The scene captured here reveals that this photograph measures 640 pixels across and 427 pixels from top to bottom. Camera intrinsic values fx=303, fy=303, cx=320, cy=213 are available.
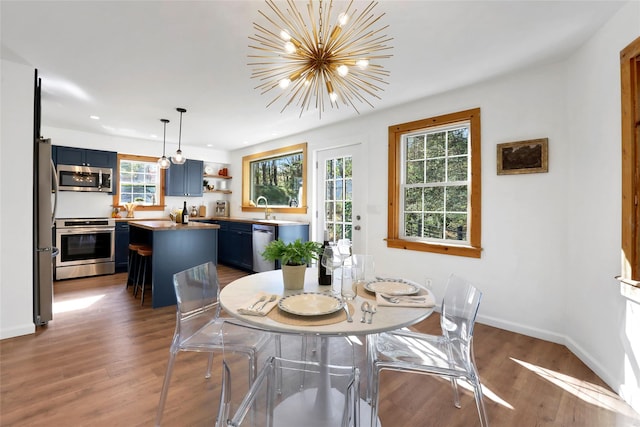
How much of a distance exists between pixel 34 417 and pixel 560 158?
4063mm

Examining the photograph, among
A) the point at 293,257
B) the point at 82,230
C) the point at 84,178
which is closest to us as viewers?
the point at 293,257

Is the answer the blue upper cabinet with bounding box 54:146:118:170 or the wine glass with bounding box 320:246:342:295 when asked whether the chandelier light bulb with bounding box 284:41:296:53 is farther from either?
the blue upper cabinet with bounding box 54:146:118:170

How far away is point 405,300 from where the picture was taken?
1482mm

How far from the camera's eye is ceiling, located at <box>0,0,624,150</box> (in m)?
1.95

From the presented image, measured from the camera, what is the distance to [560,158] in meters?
2.60

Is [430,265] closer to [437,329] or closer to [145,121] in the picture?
[437,329]

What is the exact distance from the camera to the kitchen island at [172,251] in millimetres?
3418

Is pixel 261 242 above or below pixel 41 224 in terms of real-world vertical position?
below

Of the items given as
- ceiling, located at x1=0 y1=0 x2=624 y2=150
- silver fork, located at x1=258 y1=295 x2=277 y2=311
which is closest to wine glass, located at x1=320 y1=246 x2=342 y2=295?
silver fork, located at x1=258 y1=295 x2=277 y2=311

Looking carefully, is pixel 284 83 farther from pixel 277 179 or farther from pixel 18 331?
pixel 277 179

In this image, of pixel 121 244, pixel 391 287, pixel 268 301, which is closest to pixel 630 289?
pixel 391 287

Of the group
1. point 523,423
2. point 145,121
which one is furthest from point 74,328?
point 523,423

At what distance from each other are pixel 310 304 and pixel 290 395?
895 mm

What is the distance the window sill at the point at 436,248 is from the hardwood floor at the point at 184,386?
2.49ft
